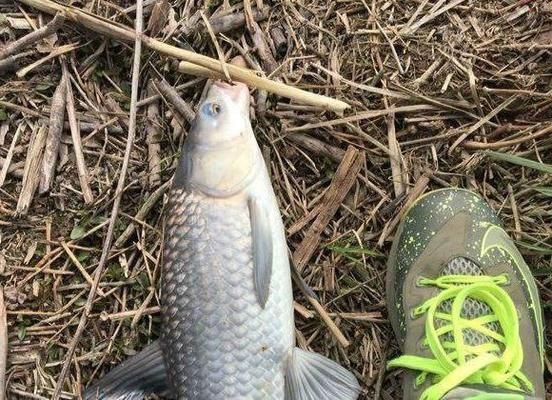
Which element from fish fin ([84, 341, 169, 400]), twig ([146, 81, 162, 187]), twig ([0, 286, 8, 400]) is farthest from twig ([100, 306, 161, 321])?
twig ([146, 81, 162, 187])

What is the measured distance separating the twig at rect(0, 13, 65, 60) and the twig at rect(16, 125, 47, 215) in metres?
0.34

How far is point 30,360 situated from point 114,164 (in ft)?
2.97

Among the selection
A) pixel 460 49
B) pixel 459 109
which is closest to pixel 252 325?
pixel 459 109

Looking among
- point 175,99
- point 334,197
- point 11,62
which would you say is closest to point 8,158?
point 11,62

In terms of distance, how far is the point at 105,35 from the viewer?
129 inches

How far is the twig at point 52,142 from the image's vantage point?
3.27 meters

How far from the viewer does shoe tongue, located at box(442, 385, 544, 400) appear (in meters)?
2.79

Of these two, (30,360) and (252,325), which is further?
(30,360)

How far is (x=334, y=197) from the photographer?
10.4 feet

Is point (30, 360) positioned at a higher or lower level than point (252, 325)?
lower

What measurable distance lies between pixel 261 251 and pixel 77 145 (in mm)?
1045

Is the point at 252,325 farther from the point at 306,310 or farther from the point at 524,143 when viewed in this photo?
the point at 524,143

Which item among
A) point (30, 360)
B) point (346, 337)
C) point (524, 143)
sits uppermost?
point (524, 143)

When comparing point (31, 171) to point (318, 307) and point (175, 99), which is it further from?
point (318, 307)
